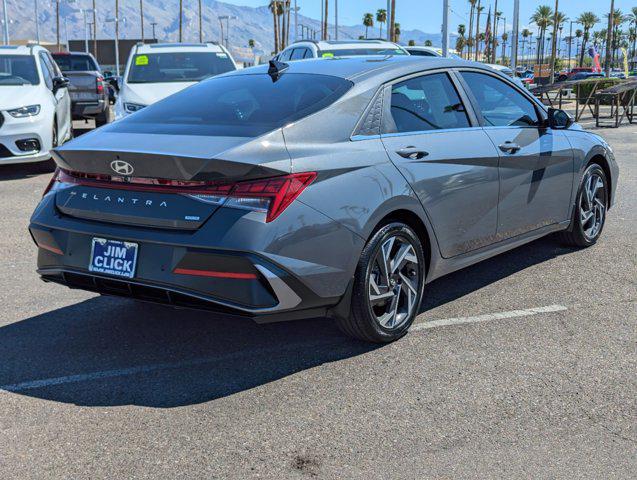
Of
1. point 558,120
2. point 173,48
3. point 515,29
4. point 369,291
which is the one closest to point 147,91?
point 173,48

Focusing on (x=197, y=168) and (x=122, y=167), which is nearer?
(x=197, y=168)

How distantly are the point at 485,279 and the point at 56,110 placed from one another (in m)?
8.25

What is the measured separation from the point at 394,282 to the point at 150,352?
4.65 feet

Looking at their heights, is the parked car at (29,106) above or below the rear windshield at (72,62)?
below

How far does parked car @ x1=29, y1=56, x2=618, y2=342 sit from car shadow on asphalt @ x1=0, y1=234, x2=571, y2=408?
1.26ft

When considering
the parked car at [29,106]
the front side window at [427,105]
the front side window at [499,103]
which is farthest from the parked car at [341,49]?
the front side window at [427,105]

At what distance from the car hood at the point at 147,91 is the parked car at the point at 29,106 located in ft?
3.22

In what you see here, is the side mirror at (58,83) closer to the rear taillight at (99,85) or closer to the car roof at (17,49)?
the car roof at (17,49)

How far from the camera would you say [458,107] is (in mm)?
5488

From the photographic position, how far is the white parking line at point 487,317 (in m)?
5.14

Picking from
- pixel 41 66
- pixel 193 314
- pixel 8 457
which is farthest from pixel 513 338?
pixel 41 66

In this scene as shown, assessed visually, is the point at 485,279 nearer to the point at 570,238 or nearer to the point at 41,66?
the point at 570,238

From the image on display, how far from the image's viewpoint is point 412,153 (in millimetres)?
4859

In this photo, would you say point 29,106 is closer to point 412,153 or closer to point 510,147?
point 510,147
